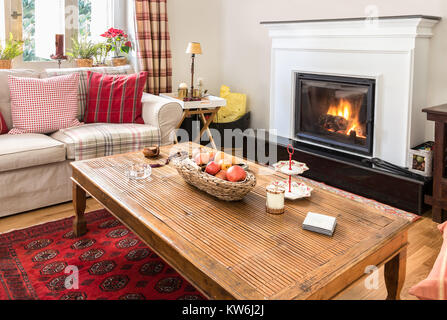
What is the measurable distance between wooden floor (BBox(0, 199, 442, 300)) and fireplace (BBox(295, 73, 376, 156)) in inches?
34.2

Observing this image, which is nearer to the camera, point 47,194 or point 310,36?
point 47,194

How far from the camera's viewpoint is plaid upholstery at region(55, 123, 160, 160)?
2906 millimetres

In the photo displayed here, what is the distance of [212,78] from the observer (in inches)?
194

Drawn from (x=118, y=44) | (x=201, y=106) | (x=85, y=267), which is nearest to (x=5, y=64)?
(x=118, y=44)

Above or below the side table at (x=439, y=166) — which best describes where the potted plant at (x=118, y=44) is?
above

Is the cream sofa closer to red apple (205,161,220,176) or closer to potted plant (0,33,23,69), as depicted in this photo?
potted plant (0,33,23,69)

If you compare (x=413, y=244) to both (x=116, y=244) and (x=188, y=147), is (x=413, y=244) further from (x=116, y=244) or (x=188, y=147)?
(x=116, y=244)

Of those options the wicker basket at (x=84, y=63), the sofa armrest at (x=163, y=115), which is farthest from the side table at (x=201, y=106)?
the wicker basket at (x=84, y=63)

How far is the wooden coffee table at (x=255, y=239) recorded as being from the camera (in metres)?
1.26

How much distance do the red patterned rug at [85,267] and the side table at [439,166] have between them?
1.73 m

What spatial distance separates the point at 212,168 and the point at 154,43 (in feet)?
8.81

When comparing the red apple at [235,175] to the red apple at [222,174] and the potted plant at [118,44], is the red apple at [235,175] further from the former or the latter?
the potted plant at [118,44]

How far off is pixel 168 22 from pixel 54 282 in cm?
322
